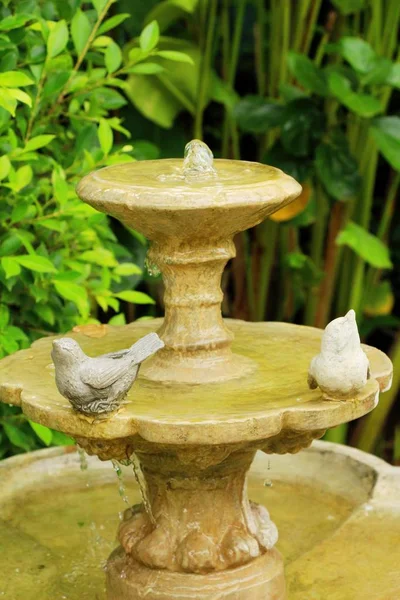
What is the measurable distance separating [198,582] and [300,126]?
1.93m

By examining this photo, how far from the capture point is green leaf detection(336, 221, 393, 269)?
3.53m

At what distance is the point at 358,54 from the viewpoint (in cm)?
332

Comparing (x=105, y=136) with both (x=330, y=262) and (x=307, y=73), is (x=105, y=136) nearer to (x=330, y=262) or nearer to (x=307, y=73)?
(x=307, y=73)

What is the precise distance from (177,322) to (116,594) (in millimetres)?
562

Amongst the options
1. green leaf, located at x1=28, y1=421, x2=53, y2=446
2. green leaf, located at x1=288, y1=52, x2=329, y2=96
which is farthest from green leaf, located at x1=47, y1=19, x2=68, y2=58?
green leaf, located at x1=288, y1=52, x2=329, y2=96

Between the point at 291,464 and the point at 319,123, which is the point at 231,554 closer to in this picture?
the point at 291,464

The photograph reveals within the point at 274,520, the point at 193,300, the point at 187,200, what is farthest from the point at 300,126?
the point at 187,200

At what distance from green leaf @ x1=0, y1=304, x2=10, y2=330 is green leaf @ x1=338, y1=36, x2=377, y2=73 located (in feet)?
4.56

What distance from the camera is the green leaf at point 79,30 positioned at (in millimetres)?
2594

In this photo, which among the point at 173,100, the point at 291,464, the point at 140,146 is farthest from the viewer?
the point at 173,100

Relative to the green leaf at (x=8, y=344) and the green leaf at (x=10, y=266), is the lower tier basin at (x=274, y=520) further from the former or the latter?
the green leaf at (x=10, y=266)

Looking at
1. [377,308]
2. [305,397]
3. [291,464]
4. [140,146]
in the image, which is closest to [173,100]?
[140,146]

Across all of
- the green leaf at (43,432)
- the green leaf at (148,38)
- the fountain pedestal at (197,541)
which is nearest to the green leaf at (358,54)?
the green leaf at (148,38)

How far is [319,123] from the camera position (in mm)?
3678
